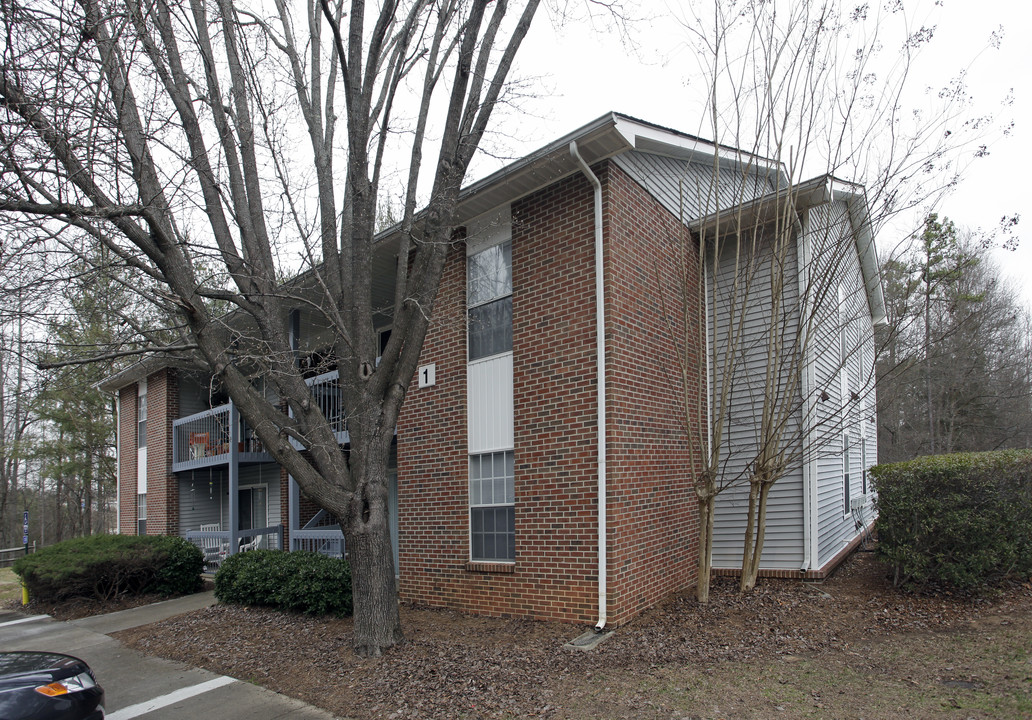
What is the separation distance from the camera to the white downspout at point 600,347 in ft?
23.8

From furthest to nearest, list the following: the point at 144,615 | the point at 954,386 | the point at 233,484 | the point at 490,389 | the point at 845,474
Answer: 1. the point at 954,386
2. the point at 233,484
3. the point at 845,474
4. the point at 144,615
5. the point at 490,389

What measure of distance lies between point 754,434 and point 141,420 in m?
18.4

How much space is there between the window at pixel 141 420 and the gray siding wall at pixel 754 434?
56.9 ft

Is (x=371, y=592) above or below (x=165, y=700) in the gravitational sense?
above

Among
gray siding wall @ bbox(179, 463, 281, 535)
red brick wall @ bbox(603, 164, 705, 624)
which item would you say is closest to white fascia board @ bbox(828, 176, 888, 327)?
red brick wall @ bbox(603, 164, 705, 624)

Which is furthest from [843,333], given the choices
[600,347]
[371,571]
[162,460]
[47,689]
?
[162,460]

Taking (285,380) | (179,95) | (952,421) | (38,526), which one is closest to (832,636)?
(285,380)

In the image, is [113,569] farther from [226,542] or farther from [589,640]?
[589,640]

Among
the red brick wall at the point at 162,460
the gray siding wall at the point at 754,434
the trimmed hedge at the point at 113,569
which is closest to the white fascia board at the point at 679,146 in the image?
the gray siding wall at the point at 754,434

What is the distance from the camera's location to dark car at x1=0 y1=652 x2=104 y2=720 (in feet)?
14.5

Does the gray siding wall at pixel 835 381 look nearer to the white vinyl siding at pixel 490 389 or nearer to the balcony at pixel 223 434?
the white vinyl siding at pixel 490 389

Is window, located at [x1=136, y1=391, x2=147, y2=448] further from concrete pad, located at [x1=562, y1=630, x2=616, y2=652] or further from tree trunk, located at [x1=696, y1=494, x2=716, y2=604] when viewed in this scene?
tree trunk, located at [x1=696, y1=494, x2=716, y2=604]

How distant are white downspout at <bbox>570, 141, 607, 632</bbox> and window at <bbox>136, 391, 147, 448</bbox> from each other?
16912 millimetres

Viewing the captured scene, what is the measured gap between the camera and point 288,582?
9344mm
